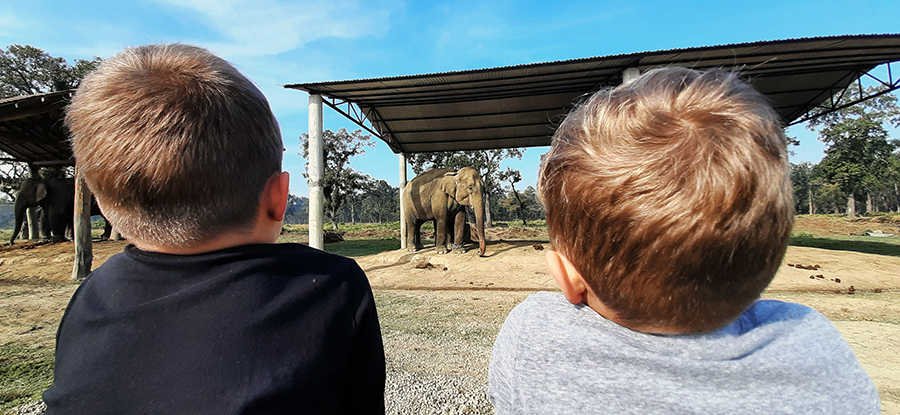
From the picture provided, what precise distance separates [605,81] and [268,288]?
1098cm

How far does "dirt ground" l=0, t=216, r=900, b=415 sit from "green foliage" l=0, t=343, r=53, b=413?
0.89 ft

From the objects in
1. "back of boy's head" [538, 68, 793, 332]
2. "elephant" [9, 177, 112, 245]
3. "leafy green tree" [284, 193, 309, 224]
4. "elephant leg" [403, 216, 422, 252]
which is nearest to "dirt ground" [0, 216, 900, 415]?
"elephant leg" [403, 216, 422, 252]

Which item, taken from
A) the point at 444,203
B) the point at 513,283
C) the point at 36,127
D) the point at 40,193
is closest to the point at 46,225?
the point at 40,193

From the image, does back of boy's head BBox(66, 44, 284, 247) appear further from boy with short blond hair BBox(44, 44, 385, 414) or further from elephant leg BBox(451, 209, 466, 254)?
elephant leg BBox(451, 209, 466, 254)

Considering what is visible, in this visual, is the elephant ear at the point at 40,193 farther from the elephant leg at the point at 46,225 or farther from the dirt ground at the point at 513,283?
the dirt ground at the point at 513,283

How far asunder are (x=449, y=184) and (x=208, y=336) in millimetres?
11300

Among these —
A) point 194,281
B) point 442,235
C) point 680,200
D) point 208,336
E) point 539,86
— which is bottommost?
point 442,235

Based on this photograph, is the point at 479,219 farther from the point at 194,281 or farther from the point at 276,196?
the point at 194,281

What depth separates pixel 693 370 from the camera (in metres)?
0.68

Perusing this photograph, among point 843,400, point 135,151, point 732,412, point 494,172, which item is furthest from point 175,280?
point 494,172

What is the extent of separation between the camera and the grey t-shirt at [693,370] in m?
0.68

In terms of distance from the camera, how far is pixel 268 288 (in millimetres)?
958

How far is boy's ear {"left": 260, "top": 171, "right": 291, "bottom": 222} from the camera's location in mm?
1115

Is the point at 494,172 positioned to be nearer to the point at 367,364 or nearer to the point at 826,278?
the point at 826,278
